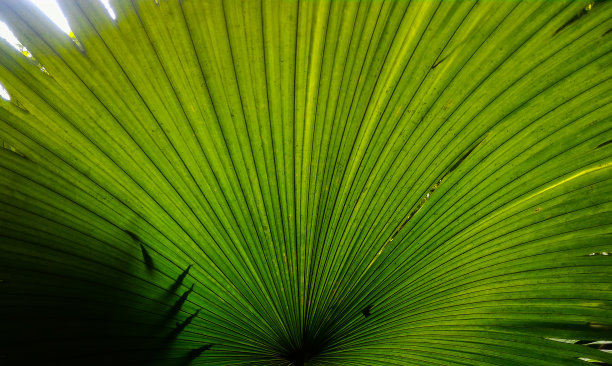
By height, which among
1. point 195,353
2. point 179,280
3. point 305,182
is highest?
point 305,182

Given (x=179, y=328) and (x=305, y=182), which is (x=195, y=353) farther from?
(x=305, y=182)

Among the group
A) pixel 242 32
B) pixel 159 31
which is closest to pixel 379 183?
pixel 242 32

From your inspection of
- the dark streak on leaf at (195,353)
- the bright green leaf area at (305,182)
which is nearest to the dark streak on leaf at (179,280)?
the bright green leaf area at (305,182)

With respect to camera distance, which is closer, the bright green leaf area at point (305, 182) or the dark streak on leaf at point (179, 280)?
the bright green leaf area at point (305, 182)

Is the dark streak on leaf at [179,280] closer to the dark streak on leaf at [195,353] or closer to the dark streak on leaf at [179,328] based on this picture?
the dark streak on leaf at [179,328]

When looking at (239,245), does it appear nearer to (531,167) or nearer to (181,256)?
(181,256)

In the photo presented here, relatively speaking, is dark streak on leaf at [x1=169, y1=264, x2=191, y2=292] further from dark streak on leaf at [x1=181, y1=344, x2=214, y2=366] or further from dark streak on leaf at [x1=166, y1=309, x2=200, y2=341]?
dark streak on leaf at [x1=181, y1=344, x2=214, y2=366]

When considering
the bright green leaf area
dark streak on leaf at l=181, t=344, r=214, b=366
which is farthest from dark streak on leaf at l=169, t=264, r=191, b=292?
dark streak on leaf at l=181, t=344, r=214, b=366

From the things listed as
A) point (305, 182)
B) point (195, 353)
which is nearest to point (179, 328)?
point (195, 353)

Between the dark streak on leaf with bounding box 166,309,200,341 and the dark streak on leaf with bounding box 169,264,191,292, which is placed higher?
the dark streak on leaf with bounding box 169,264,191,292
